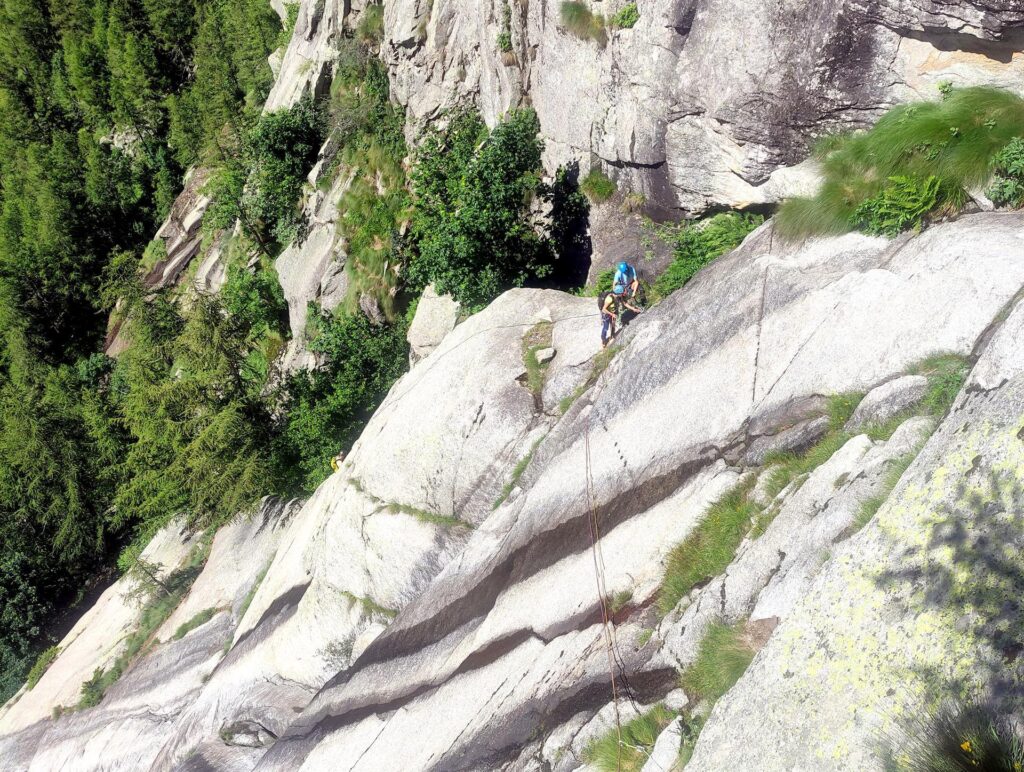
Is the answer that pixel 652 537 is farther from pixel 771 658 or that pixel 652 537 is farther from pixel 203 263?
pixel 203 263

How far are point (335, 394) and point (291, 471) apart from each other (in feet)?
8.61

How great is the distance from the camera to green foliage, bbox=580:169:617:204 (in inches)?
641

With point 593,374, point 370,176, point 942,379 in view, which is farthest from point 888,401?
point 370,176

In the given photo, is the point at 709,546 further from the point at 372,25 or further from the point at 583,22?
the point at 372,25

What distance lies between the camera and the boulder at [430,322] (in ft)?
62.6

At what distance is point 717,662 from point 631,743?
1.36 m

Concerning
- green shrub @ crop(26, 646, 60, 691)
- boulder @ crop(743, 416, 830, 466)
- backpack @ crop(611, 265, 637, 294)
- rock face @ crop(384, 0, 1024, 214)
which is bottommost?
green shrub @ crop(26, 646, 60, 691)

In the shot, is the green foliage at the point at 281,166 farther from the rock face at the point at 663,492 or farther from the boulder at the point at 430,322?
the rock face at the point at 663,492

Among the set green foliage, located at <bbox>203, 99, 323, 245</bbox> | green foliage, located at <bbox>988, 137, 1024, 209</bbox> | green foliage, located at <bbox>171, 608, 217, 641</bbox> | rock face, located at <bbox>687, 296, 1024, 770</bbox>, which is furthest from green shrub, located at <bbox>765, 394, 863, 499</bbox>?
green foliage, located at <bbox>203, 99, 323, 245</bbox>

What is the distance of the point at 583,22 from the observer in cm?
1521

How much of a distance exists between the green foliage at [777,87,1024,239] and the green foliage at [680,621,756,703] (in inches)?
229

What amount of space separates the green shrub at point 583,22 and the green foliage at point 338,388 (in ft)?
33.7

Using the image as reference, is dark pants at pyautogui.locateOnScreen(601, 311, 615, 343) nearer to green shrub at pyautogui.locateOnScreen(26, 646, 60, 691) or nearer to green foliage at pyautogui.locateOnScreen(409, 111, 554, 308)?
green foliage at pyautogui.locateOnScreen(409, 111, 554, 308)

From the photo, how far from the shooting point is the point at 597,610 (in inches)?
344
